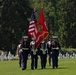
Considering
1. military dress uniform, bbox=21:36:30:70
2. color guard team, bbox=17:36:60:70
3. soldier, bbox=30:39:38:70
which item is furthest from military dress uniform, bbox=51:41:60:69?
military dress uniform, bbox=21:36:30:70

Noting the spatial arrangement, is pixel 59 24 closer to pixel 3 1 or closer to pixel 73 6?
pixel 73 6

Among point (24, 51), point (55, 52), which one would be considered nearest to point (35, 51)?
point (24, 51)

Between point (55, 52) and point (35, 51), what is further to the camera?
point (55, 52)

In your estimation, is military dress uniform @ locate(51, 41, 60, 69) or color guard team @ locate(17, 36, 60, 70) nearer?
color guard team @ locate(17, 36, 60, 70)

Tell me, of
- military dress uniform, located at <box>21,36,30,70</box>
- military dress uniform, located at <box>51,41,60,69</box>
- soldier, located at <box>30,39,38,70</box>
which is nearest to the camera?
military dress uniform, located at <box>21,36,30,70</box>

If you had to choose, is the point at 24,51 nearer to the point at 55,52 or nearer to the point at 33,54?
the point at 33,54

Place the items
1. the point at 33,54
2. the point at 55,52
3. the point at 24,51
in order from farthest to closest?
the point at 55,52
the point at 33,54
the point at 24,51

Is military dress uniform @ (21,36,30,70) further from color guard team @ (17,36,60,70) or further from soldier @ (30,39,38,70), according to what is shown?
soldier @ (30,39,38,70)

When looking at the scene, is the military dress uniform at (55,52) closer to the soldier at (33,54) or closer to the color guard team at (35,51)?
the color guard team at (35,51)

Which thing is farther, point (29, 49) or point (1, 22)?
point (1, 22)

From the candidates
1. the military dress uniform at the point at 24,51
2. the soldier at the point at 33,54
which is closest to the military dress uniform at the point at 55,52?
the soldier at the point at 33,54

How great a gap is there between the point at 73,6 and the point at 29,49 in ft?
179

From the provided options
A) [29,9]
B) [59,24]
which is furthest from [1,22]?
[59,24]

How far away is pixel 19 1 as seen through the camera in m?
63.5
